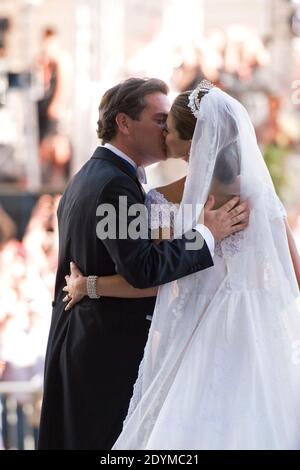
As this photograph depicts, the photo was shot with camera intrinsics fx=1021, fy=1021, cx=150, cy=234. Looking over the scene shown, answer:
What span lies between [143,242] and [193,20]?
24.4 ft

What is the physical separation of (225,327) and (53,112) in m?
7.37

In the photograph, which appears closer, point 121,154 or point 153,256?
point 153,256

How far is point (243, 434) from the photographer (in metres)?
3.22

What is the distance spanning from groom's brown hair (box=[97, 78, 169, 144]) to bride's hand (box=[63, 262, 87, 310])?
0.50m

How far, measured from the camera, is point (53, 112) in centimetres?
1044

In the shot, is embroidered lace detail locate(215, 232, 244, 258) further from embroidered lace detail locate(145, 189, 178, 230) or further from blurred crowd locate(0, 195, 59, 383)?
blurred crowd locate(0, 195, 59, 383)

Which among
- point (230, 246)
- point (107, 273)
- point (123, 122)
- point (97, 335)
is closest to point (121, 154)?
point (123, 122)

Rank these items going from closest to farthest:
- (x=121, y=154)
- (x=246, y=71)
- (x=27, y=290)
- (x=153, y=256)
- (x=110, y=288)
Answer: (x=153, y=256) < (x=110, y=288) < (x=121, y=154) < (x=27, y=290) < (x=246, y=71)

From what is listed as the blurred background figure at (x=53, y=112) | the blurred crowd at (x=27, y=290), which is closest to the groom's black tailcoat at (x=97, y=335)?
the blurred crowd at (x=27, y=290)

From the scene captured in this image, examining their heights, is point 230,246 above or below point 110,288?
above

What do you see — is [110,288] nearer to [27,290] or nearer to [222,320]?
[222,320]

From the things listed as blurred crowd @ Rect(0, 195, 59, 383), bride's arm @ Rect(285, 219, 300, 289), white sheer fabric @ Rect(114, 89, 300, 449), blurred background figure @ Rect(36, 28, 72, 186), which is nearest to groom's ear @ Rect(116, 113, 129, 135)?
white sheer fabric @ Rect(114, 89, 300, 449)

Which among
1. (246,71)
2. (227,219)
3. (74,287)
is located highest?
(246,71)

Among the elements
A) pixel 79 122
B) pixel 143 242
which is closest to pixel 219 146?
pixel 143 242
